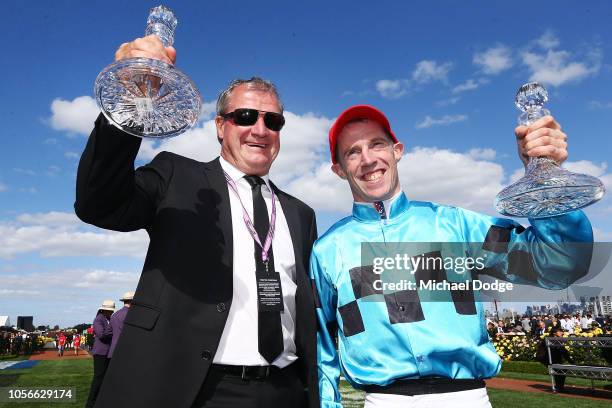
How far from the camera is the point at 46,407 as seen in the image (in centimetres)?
974

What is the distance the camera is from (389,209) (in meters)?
2.57

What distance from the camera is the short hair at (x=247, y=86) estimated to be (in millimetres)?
3143

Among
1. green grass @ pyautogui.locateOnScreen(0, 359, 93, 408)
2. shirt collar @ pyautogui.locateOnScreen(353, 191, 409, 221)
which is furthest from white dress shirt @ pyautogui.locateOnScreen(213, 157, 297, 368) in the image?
green grass @ pyautogui.locateOnScreen(0, 359, 93, 408)

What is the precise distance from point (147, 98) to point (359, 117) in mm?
1396

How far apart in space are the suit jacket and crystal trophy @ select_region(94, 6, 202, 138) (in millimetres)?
135

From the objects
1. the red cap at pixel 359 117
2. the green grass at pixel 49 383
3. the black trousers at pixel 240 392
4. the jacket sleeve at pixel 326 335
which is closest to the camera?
the black trousers at pixel 240 392

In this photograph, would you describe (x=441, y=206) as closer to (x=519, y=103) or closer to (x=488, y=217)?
(x=488, y=217)

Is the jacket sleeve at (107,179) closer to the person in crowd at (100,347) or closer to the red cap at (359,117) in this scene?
the red cap at (359,117)

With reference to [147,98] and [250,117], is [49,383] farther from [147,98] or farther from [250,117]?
[147,98]

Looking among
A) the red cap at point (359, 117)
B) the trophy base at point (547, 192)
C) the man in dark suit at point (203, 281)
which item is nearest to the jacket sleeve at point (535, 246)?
the trophy base at point (547, 192)

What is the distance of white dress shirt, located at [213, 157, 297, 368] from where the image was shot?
233cm

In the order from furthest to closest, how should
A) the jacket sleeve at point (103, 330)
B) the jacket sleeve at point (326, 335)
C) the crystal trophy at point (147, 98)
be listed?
1. the jacket sleeve at point (103, 330)
2. the jacket sleeve at point (326, 335)
3. the crystal trophy at point (147, 98)

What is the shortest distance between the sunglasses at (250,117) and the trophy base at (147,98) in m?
1.12

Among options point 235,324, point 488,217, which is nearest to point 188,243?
point 235,324
